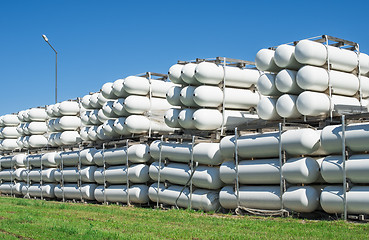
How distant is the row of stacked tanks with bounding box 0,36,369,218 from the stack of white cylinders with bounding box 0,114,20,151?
7.57 metres

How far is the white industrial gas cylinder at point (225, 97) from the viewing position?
49.8 ft

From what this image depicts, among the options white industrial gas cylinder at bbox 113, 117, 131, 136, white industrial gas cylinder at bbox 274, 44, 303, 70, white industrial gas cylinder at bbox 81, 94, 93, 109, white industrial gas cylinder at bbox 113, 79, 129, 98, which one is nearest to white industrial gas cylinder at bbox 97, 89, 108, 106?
white industrial gas cylinder at bbox 81, 94, 93, 109

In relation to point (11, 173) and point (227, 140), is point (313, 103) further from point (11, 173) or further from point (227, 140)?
point (11, 173)

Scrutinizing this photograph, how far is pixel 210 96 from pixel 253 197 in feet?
13.1

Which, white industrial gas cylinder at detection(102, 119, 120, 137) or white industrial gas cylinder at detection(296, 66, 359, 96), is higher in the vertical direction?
white industrial gas cylinder at detection(296, 66, 359, 96)

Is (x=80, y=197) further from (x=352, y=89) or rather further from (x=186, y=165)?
(x=352, y=89)

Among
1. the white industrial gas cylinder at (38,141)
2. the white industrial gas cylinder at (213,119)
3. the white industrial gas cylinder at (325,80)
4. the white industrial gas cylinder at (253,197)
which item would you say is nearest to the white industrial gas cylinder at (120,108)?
the white industrial gas cylinder at (213,119)

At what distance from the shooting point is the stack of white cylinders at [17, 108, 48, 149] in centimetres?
2636

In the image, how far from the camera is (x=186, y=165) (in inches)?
594

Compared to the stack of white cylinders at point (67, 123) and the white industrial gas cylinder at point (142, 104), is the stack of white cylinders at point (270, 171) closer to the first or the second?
the white industrial gas cylinder at point (142, 104)

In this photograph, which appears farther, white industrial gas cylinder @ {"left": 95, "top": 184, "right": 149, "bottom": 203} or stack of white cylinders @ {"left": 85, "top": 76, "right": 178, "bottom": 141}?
stack of white cylinders @ {"left": 85, "top": 76, "right": 178, "bottom": 141}

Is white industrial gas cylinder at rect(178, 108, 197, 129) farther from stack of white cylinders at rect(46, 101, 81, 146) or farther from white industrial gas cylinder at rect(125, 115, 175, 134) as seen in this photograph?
stack of white cylinders at rect(46, 101, 81, 146)

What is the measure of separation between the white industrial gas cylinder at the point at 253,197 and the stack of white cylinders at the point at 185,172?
640 millimetres

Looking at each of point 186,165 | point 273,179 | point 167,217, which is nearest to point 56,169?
point 186,165
